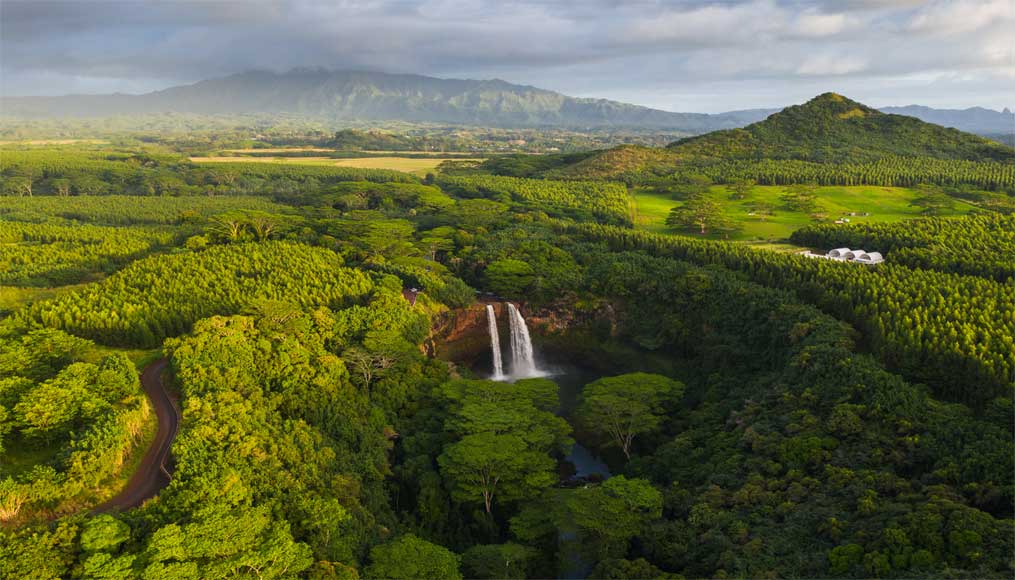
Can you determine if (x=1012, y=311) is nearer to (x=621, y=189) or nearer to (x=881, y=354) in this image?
(x=881, y=354)

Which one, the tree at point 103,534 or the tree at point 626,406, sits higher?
the tree at point 103,534

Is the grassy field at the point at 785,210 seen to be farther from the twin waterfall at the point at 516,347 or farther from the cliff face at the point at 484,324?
the twin waterfall at the point at 516,347

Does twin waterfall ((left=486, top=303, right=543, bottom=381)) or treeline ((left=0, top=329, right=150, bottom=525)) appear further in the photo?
twin waterfall ((left=486, top=303, right=543, bottom=381))

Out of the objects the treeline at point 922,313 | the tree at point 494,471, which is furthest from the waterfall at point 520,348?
the treeline at point 922,313

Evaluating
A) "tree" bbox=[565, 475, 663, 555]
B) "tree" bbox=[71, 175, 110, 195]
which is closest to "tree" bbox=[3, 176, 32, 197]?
"tree" bbox=[71, 175, 110, 195]

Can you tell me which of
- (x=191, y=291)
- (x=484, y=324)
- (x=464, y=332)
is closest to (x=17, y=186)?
(x=191, y=291)

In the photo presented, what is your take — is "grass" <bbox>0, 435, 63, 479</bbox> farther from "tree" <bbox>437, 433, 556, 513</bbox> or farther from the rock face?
the rock face
